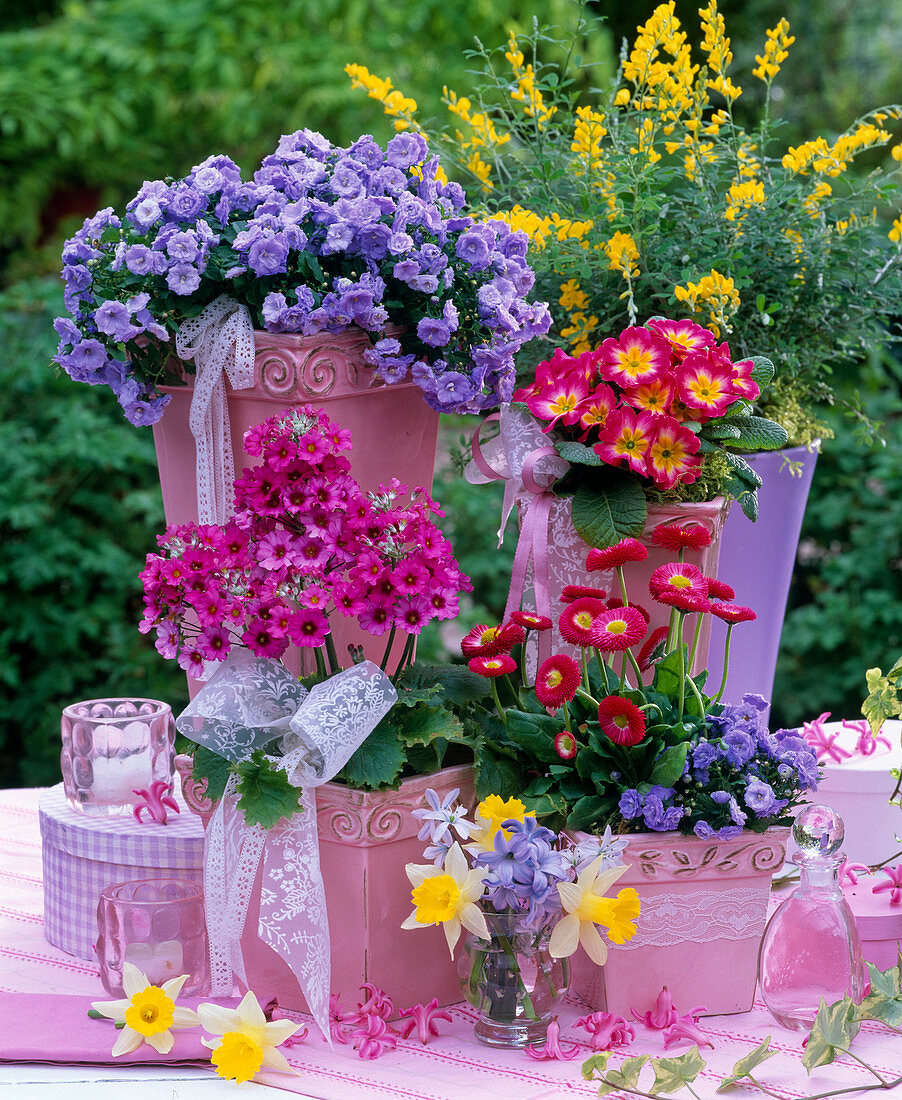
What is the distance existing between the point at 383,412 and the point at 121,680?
2.22m

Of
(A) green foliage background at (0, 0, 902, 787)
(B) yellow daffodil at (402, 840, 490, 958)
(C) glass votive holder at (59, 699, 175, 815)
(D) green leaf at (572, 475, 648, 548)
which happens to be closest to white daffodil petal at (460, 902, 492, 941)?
(B) yellow daffodil at (402, 840, 490, 958)

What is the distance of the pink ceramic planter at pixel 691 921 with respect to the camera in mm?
1373

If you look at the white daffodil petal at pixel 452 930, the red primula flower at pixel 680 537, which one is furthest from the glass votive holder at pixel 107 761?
the red primula flower at pixel 680 537

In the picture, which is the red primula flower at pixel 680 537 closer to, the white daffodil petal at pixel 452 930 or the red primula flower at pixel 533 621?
the red primula flower at pixel 533 621

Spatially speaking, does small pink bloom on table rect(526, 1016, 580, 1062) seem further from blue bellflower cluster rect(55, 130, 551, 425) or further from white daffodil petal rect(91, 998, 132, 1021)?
blue bellflower cluster rect(55, 130, 551, 425)

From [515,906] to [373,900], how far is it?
0.58 feet

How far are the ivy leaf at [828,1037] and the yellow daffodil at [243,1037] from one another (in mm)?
489

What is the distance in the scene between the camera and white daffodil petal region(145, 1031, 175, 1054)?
1292 mm

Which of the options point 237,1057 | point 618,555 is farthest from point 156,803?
point 618,555

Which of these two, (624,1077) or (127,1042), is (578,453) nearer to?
(624,1077)

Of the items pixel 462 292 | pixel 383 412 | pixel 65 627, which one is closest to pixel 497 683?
pixel 383 412

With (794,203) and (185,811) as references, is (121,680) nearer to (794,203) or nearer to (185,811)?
(185,811)

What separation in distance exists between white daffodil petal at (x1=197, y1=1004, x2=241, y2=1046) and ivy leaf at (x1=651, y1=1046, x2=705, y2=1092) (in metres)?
0.40

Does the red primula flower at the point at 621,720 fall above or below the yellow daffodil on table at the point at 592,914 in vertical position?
above
